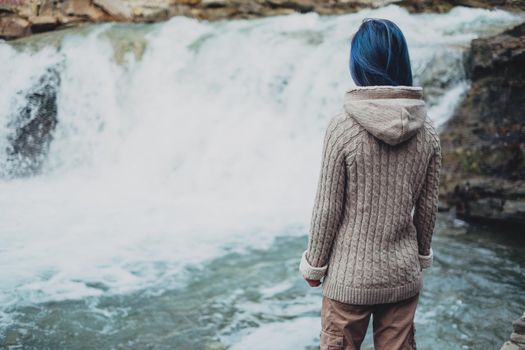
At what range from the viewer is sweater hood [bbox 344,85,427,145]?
183 cm

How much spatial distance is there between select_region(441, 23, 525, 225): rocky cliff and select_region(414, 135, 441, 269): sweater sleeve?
4143mm

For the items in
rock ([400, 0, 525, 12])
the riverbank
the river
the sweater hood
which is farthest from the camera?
the riverbank

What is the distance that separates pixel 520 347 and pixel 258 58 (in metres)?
6.81

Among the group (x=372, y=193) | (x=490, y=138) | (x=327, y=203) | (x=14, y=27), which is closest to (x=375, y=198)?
(x=372, y=193)

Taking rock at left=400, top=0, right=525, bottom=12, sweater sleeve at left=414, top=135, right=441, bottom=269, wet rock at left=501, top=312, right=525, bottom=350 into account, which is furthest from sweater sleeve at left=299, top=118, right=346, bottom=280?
rock at left=400, top=0, right=525, bottom=12

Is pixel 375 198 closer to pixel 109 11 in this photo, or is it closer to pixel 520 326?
pixel 520 326

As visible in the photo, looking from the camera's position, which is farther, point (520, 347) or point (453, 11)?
point (453, 11)

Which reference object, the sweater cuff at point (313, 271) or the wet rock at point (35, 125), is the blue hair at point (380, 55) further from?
the wet rock at point (35, 125)

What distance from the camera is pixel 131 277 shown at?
16.8 feet

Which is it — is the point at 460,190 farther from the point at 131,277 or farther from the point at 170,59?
the point at 170,59

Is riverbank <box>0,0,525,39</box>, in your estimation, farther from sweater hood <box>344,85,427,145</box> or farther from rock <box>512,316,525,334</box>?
sweater hood <box>344,85,427,145</box>

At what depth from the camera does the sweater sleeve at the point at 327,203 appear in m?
1.88

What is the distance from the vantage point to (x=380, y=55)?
1.86 meters

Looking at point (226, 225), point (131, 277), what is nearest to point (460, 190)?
point (226, 225)
